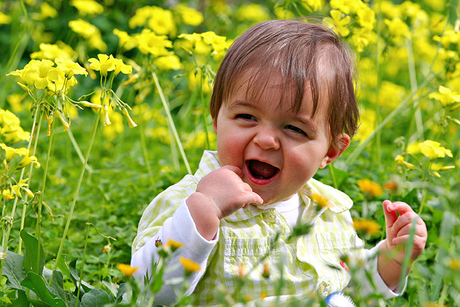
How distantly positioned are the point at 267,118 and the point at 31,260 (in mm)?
735

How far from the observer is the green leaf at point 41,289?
1.34m

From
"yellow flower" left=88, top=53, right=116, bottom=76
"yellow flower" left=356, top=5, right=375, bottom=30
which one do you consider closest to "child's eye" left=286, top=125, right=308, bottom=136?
"yellow flower" left=88, top=53, right=116, bottom=76

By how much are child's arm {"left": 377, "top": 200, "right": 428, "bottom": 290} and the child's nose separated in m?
0.43

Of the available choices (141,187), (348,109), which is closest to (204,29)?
(141,187)

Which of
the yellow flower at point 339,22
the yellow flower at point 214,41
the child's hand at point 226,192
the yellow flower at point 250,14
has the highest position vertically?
the yellow flower at point 339,22

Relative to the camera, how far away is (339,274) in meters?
1.65

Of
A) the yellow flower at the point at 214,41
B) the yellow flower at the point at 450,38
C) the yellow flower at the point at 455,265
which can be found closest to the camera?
the yellow flower at the point at 455,265

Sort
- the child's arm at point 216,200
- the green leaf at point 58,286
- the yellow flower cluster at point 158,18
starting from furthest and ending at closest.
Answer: the yellow flower cluster at point 158,18
the green leaf at point 58,286
the child's arm at point 216,200

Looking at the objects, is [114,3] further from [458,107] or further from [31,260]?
[31,260]

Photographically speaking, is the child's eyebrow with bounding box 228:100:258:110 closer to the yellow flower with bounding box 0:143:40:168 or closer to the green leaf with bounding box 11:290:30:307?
the yellow flower with bounding box 0:143:40:168

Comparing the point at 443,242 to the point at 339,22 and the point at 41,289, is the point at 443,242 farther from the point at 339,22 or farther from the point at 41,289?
the point at 339,22

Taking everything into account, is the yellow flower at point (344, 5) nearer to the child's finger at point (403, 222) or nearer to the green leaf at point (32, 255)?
the child's finger at point (403, 222)

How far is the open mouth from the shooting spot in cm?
153

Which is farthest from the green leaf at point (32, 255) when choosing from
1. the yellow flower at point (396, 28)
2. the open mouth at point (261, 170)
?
the yellow flower at point (396, 28)
